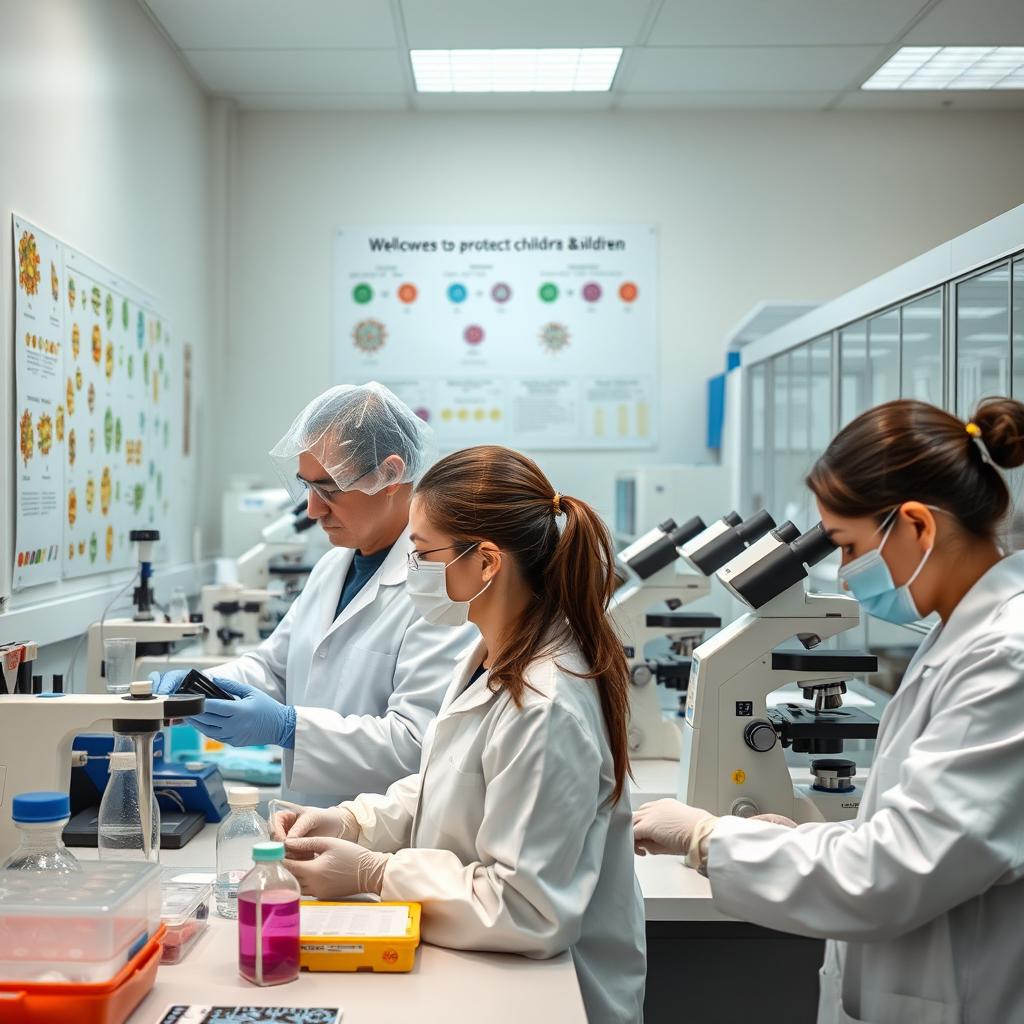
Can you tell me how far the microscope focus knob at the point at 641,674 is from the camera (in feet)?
7.97

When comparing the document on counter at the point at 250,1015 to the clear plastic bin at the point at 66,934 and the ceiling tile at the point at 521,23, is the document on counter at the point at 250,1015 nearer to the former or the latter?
the clear plastic bin at the point at 66,934

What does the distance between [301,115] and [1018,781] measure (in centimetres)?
419

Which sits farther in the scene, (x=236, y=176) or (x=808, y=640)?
(x=236, y=176)

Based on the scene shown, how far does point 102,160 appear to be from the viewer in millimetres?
3107

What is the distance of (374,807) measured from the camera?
1502 mm

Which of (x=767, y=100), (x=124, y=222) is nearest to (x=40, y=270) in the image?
(x=124, y=222)

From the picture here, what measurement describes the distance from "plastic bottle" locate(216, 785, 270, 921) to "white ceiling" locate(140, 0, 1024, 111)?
294 cm

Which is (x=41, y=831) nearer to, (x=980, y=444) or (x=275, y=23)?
(x=980, y=444)

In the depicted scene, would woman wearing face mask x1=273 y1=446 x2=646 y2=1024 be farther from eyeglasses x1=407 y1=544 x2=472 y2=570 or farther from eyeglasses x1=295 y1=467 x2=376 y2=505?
eyeglasses x1=295 y1=467 x2=376 y2=505

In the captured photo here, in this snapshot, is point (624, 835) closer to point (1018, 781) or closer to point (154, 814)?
point (1018, 781)

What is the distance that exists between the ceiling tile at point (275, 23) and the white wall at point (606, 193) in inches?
26.4

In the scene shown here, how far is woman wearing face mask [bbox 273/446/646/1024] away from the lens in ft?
3.93

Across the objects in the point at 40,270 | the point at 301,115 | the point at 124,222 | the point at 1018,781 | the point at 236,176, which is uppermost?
the point at 301,115

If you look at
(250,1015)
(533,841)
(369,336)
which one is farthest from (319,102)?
(250,1015)
